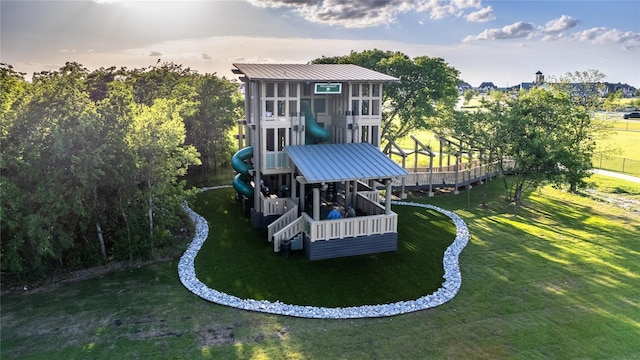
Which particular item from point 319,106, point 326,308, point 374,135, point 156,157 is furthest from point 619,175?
point 156,157

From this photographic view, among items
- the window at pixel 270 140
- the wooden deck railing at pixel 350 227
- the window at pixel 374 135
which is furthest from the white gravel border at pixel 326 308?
the window at pixel 374 135

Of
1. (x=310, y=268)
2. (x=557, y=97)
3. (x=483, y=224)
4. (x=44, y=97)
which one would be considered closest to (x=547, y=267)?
(x=483, y=224)

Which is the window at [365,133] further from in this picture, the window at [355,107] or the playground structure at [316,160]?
the window at [355,107]

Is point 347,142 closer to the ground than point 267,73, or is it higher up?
closer to the ground

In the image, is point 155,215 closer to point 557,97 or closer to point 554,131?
point 554,131

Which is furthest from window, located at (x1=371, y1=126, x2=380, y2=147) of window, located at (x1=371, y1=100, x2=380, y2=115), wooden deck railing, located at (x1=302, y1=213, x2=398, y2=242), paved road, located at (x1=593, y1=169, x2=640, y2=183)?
paved road, located at (x1=593, y1=169, x2=640, y2=183)

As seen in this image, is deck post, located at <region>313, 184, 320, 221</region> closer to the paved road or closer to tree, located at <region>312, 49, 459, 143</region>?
tree, located at <region>312, 49, 459, 143</region>

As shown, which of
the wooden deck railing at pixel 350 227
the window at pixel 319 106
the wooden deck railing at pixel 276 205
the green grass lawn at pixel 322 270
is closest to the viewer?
the green grass lawn at pixel 322 270
